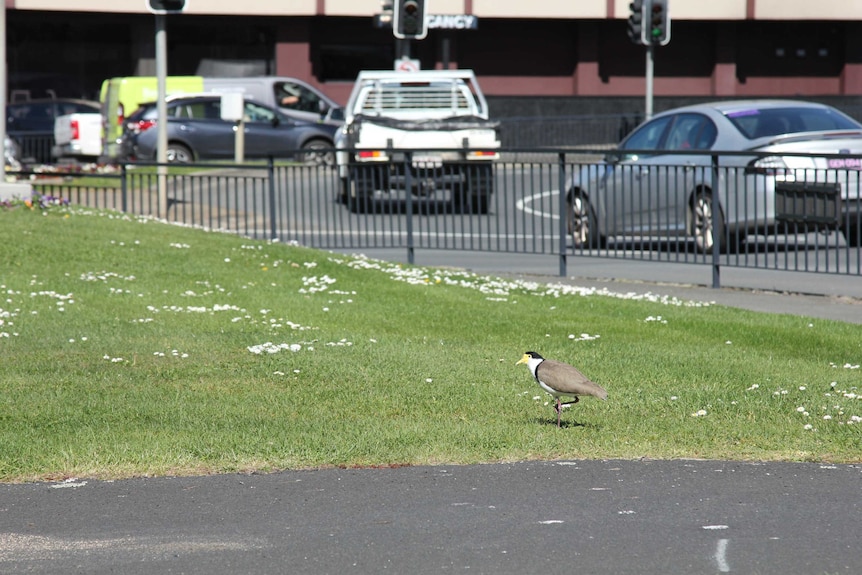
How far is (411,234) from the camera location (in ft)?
50.3

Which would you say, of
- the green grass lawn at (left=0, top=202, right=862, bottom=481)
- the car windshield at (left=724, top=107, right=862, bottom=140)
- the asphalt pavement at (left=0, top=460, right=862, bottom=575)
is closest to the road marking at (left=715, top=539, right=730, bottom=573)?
the asphalt pavement at (left=0, top=460, right=862, bottom=575)

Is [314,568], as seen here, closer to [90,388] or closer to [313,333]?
[90,388]

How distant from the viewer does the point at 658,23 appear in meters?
27.0

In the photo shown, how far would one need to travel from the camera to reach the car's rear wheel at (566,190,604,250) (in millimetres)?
14383

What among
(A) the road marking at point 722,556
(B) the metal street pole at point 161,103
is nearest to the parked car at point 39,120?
(B) the metal street pole at point 161,103

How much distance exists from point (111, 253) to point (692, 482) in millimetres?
8671

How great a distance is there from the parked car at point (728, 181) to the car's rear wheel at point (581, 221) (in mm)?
10

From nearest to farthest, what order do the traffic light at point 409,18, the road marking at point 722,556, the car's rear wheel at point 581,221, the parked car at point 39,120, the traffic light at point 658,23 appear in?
the road marking at point 722,556 < the car's rear wheel at point 581,221 < the traffic light at point 409,18 < the traffic light at point 658,23 < the parked car at point 39,120

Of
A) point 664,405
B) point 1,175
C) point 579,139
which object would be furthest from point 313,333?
point 579,139

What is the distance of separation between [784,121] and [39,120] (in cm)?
2367

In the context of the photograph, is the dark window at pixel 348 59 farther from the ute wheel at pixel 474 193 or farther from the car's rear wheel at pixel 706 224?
the car's rear wheel at pixel 706 224

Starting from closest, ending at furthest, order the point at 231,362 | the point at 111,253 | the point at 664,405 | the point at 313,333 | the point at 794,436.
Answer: the point at 794,436
the point at 664,405
the point at 231,362
the point at 313,333
the point at 111,253

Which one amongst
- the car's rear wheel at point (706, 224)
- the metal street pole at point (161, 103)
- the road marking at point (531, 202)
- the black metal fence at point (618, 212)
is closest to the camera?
the black metal fence at point (618, 212)

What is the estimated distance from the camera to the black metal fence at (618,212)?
12.6 meters
